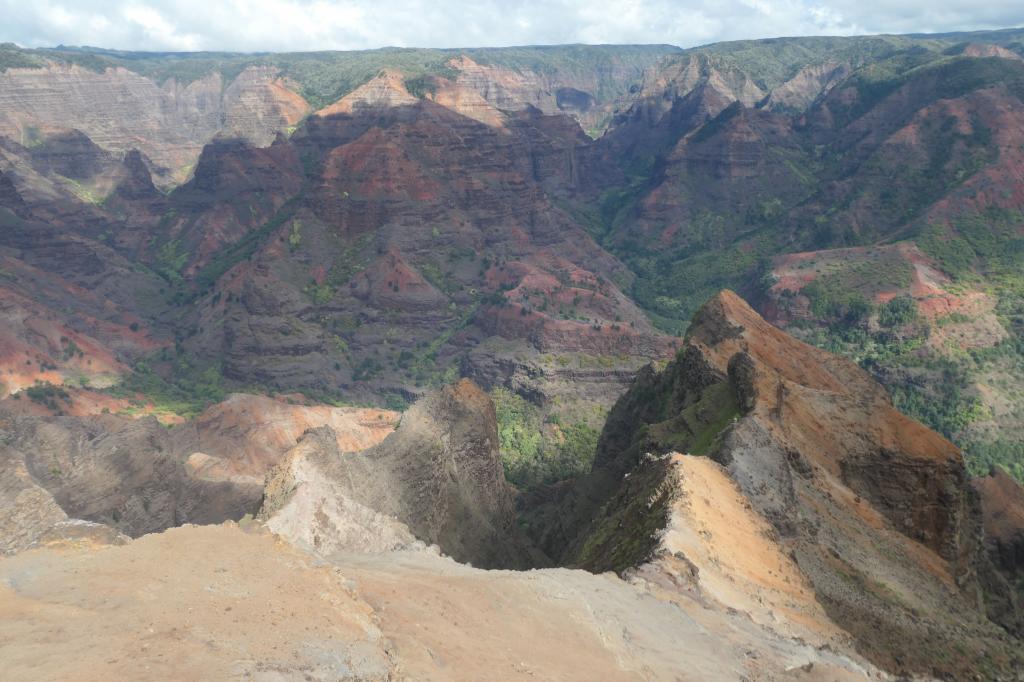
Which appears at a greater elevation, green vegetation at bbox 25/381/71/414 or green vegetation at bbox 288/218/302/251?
green vegetation at bbox 288/218/302/251

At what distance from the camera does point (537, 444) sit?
268 ft

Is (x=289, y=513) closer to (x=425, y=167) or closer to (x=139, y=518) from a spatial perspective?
(x=139, y=518)

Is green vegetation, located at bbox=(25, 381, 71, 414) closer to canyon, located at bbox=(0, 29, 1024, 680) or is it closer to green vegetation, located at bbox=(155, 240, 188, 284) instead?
canyon, located at bbox=(0, 29, 1024, 680)

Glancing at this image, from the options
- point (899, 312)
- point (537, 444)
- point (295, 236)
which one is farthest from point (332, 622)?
point (295, 236)

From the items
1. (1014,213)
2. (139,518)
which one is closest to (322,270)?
(139,518)

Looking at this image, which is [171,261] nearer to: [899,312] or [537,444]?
[537,444]

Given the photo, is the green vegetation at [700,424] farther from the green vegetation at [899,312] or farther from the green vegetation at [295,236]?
the green vegetation at [295,236]

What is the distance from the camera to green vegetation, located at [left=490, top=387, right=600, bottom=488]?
7462 centimetres

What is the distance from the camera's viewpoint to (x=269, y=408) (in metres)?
→ 72.0

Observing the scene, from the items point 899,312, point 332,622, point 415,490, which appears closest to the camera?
point 332,622

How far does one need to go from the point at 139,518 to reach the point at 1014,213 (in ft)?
420

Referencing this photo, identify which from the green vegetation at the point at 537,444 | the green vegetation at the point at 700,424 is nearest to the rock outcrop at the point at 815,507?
the green vegetation at the point at 700,424

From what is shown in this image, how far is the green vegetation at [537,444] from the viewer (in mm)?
74625

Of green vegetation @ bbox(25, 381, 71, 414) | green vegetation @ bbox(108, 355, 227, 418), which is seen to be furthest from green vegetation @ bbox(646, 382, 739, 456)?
green vegetation @ bbox(108, 355, 227, 418)
